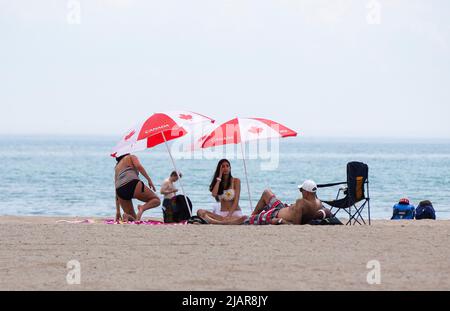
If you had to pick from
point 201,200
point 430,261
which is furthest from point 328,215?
point 201,200

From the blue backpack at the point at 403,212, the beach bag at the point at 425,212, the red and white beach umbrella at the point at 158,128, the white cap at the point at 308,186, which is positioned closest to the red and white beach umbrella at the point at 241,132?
the red and white beach umbrella at the point at 158,128

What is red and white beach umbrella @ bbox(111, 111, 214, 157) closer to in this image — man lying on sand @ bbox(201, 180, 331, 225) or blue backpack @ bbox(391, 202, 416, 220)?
man lying on sand @ bbox(201, 180, 331, 225)

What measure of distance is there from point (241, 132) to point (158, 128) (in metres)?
1.00

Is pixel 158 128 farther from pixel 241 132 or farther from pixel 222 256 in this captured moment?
pixel 222 256

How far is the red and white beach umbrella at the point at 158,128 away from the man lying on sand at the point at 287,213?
1126 mm

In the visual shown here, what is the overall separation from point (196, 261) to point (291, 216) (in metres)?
2.84

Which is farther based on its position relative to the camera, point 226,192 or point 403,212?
point 403,212

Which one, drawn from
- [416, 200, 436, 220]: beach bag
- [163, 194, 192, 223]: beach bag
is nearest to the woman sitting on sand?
[163, 194, 192, 223]: beach bag

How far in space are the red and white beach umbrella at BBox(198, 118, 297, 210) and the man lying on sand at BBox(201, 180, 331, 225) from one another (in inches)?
29.7

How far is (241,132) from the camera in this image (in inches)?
468

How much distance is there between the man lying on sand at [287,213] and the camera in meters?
10.9

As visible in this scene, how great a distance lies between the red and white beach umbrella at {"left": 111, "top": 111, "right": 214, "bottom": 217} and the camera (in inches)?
464

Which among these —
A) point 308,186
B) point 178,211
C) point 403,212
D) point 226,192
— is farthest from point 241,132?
point 403,212

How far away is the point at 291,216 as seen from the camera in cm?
1103
